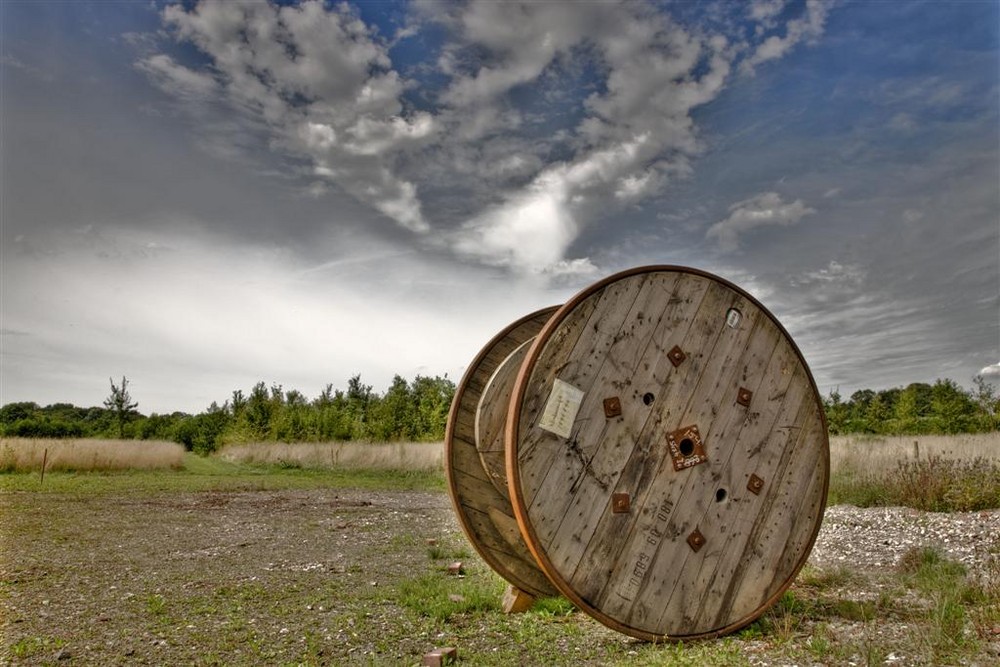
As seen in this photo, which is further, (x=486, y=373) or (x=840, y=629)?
(x=486, y=373)

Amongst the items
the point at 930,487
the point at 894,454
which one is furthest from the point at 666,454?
the point at 894,454

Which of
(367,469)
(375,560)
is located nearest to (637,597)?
(375,560)

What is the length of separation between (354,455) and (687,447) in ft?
60.4

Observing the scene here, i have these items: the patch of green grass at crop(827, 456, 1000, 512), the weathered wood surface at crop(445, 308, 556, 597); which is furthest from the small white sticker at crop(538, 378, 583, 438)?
the patch of green grass at crop(827, 456, 1000, 512)

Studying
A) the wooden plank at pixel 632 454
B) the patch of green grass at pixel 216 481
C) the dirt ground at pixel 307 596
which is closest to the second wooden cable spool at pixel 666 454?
the wooden plank at pixel 632 454

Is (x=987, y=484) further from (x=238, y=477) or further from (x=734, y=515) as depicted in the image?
(x=238, y=477)

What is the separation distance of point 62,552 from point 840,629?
311 inches

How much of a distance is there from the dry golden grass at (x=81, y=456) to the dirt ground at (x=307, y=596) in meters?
9.15

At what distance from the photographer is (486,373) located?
594 centimetres

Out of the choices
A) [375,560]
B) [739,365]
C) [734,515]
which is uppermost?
[739,365]

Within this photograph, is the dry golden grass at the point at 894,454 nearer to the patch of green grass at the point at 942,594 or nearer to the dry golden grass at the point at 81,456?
the patch of green grass at the point at 942,594

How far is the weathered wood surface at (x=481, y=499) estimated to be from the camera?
5.48m

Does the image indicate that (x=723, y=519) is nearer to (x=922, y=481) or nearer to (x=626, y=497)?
(x=626, y=497)

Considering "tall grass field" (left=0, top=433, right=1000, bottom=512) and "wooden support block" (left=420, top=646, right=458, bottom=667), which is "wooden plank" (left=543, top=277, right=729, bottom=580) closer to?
"wooden support block" (left=420, top=646, right=458, bottom=667)
